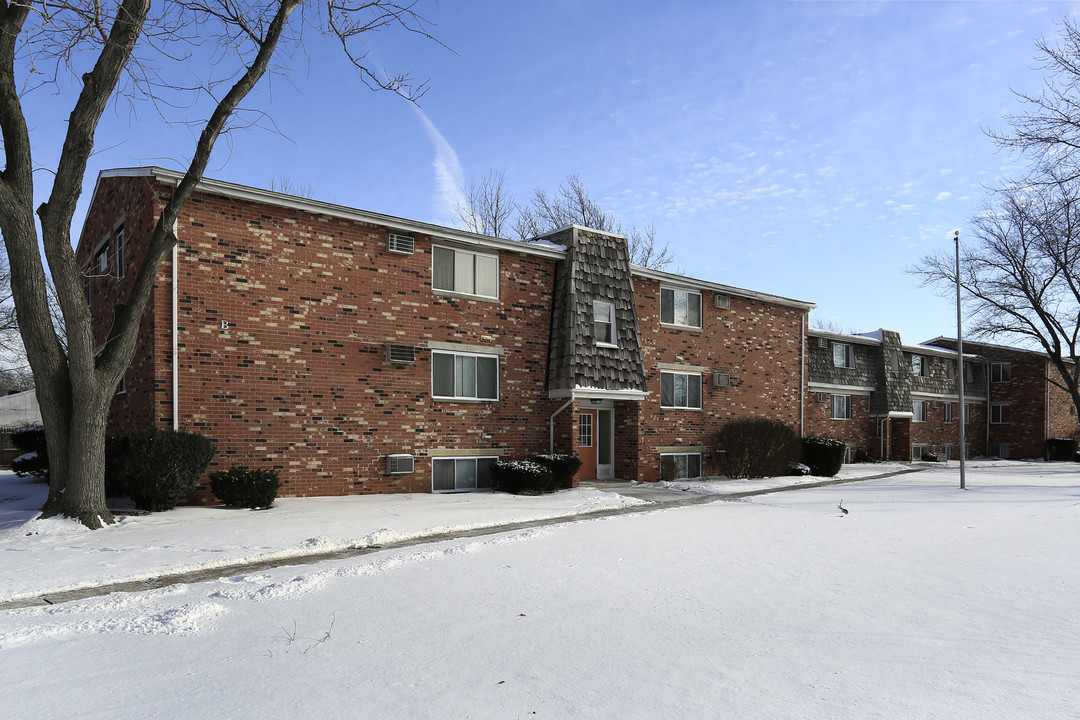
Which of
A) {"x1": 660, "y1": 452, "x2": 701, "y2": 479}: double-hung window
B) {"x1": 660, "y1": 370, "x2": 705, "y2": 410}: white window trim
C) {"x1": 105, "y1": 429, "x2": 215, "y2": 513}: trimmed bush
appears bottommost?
{"x1": 660, "y1": 452, "x2": 701, "y2": 479}: double-hung window

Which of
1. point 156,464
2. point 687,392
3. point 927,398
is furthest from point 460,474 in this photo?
point 927,398

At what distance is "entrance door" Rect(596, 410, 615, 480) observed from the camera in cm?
1986

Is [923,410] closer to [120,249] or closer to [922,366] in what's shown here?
[922,366]

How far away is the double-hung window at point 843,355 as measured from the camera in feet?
98.1

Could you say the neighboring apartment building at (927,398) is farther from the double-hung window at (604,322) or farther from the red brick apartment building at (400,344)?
the double-hung window at (604,322)

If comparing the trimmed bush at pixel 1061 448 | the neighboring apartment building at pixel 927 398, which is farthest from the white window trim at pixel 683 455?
the trimmed bush at pixel 1061 448

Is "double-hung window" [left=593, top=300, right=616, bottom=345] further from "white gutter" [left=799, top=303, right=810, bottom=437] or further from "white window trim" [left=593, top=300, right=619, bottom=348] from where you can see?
"white gutter" [left=799, top=303, right=810, bottom=437]

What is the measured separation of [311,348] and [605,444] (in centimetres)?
879

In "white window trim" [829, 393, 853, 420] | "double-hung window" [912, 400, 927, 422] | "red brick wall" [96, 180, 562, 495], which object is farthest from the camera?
"double-hung window" [912, 400, 927, 422]

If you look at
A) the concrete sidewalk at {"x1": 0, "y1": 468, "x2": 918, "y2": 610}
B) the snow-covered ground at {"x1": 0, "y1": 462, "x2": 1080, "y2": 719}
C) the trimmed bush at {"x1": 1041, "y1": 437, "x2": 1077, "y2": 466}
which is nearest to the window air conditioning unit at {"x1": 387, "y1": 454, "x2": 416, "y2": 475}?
the concrete sidewalk at {"x1": 0, "y1": 468, "x2": 918, "y2": 610}

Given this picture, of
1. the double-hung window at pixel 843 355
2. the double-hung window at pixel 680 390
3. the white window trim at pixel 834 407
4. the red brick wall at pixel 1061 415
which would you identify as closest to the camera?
the double-hung window at pixel 680 390

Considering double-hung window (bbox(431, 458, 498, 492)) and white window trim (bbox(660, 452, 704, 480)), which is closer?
double-hung window (bbox(431, 458, 498, 492))

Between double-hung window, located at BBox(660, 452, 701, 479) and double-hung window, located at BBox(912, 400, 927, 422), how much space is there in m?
18.1

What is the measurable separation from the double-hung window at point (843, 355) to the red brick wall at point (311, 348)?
18081 millimetres
